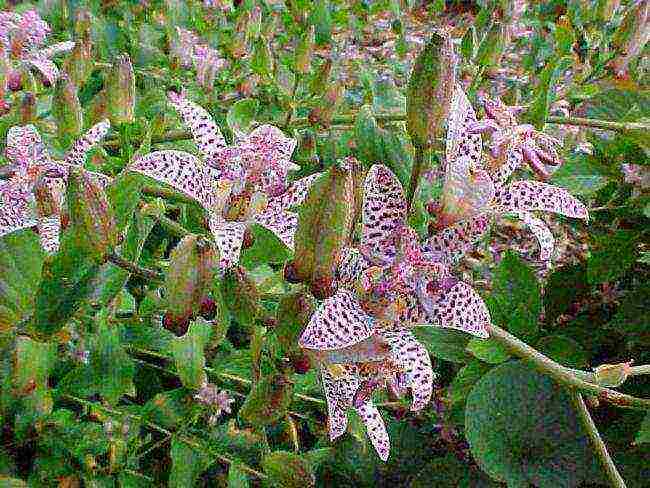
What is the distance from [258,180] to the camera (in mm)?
694

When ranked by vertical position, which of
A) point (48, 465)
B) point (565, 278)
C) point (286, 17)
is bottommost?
point (48, 465)

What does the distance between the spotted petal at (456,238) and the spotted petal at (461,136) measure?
4 cm

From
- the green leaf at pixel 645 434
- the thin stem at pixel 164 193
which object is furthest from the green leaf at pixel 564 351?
the thin stem at pixel 164 193

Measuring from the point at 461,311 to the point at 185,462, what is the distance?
0.44 m

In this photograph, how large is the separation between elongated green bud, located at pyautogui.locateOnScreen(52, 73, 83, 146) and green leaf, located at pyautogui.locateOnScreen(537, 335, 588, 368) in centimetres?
60

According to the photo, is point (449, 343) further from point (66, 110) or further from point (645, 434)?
point (66, 110)

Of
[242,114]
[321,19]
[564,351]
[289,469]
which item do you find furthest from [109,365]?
[321,19]

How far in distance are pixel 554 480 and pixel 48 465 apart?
1.94ft

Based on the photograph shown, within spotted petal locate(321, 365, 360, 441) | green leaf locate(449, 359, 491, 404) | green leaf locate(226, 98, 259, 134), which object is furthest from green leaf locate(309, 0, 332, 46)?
spotted petal locate(321, 365, 360, 441)

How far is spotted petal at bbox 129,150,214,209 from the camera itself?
61 cm

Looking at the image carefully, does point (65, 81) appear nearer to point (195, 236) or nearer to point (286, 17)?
point (195, 236)

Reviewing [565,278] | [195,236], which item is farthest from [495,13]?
[195,236]

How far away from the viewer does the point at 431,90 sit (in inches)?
23.5

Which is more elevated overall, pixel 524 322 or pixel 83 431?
pixel 524 322
